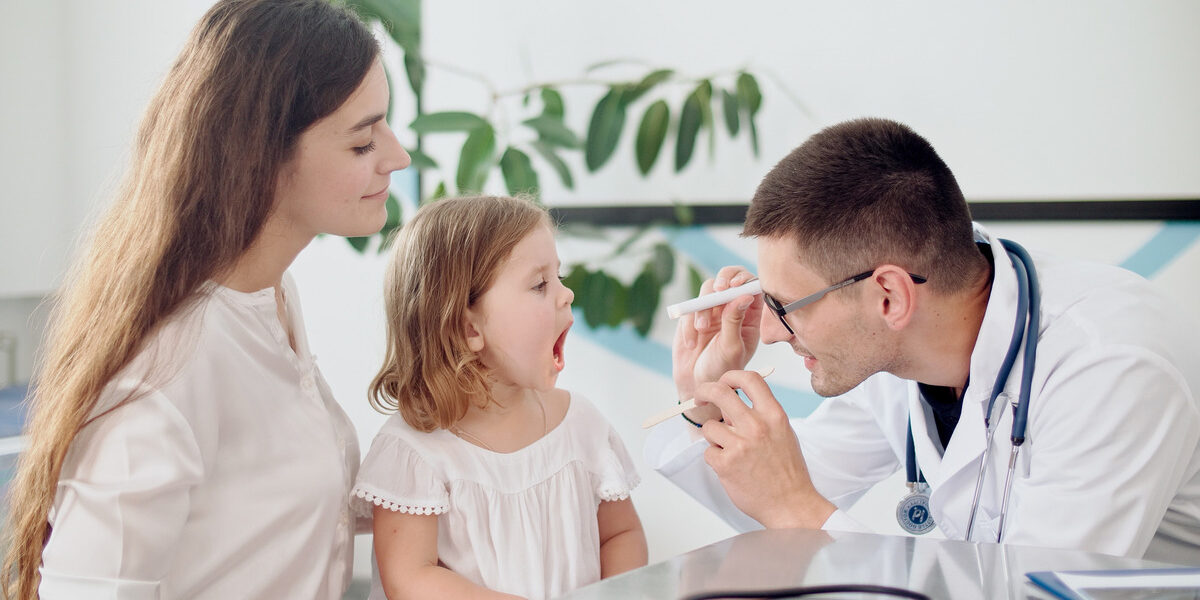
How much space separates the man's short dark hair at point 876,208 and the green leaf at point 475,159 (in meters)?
1.33

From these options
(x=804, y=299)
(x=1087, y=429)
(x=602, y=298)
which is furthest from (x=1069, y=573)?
(x=602, y=298)

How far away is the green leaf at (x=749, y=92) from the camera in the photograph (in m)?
2.70

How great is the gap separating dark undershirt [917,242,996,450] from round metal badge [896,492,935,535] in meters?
0.11

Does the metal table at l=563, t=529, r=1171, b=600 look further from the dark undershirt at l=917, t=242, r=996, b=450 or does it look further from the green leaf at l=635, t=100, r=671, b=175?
the green leaf at l=635, t=100, r=671, b=175

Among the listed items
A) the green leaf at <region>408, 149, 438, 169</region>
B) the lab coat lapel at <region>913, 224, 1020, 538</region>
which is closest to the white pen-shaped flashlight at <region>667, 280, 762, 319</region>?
the lab coat lapel at <region>913, 224, 1020, 538</region>

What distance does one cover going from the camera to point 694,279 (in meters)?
2.87

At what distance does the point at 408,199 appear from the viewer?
10.7 feet

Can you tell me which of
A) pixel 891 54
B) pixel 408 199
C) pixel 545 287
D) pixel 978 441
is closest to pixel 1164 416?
pixel 978 441

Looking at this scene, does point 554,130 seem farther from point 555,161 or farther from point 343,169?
point 343,169

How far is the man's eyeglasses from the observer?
163 cm

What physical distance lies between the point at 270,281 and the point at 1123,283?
138 centimetres

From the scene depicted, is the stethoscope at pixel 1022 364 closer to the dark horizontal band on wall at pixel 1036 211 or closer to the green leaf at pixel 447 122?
the dark horizontal band on wall at pixel 1036 211

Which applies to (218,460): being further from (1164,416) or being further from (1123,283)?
(1123,283)

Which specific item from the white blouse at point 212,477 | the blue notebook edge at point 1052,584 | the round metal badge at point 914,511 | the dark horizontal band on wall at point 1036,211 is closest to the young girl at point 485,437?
the white blouse at point 212,477
